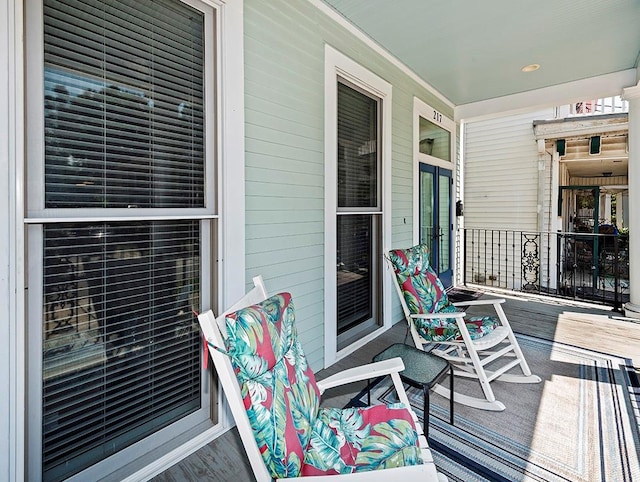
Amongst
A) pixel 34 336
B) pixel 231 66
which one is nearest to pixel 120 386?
pixel 34 336

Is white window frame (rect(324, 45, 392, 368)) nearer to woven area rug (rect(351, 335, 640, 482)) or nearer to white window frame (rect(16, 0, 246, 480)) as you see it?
woven area rug (rect(351, 335, 640, 482))

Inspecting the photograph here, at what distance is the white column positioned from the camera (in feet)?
14.4

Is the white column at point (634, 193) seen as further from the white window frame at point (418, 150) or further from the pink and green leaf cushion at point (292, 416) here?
the pink and green leaf cushion at point (292, 416)

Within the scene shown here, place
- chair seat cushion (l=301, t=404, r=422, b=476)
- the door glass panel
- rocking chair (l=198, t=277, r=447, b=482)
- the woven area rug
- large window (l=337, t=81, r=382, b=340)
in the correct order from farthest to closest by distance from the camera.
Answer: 1. the door glass panel
2. large window (l=337, t=81, r=382, b=340)
3. the woven area rug
4. chair seat cushion (l=301, t=404, r=422, b=476)
5. rocking chair (l=198, t=277, r=447, b=482)

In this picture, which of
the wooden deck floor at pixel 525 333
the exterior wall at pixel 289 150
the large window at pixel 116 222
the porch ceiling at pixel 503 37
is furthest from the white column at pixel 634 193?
the large window at pixel 116 222

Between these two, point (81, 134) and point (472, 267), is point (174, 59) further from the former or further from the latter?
point (472, 267)

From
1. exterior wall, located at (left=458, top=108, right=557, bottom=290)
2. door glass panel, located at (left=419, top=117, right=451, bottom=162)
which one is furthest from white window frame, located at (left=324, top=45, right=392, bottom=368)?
exterior wall, located at (left=458, top=108, right=557, bottom=290)

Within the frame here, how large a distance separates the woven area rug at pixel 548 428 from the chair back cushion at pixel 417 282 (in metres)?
0.63

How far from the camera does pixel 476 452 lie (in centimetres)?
200

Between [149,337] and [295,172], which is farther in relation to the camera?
[295,172]

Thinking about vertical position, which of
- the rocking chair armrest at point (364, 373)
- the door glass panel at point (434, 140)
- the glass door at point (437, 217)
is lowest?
the rocking chair armrest at point (364, 373)

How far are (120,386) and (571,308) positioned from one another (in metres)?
5.34

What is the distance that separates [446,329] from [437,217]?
9.79 feet

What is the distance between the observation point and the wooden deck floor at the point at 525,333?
1.89 meters
